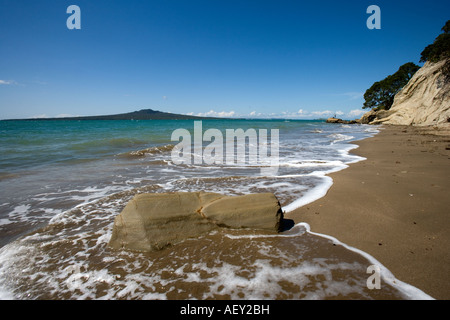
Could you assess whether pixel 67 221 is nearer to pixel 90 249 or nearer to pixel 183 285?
pixel 90 249

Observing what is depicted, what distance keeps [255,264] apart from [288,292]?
537 millimetres

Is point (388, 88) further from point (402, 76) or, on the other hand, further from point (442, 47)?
point (442, 47)

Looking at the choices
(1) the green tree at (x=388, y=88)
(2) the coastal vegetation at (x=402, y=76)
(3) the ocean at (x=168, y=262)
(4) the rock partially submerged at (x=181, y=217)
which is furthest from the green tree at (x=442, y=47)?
(4) the rock partially submerged at (x=181, y=217)

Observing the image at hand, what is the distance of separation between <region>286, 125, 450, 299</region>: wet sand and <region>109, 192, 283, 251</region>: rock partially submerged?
883 millimetres

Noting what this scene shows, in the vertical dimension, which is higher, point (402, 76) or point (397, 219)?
point (402, 76)

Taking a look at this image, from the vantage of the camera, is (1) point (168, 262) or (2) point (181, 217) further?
(2) point (181, 217)

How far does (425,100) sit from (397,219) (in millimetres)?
31790

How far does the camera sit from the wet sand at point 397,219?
2.49 metres

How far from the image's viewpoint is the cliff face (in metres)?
22.6

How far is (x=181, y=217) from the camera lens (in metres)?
3.35

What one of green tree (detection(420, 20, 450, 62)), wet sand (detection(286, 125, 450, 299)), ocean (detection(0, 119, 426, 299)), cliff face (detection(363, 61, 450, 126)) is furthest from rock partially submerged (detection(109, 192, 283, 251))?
green tree (detection(420, 20, 450, 62))

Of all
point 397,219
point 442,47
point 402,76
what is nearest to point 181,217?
point 397,219

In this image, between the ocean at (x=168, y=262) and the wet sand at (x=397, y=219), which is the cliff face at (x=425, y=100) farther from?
the ocean at (x=168, y=262)
